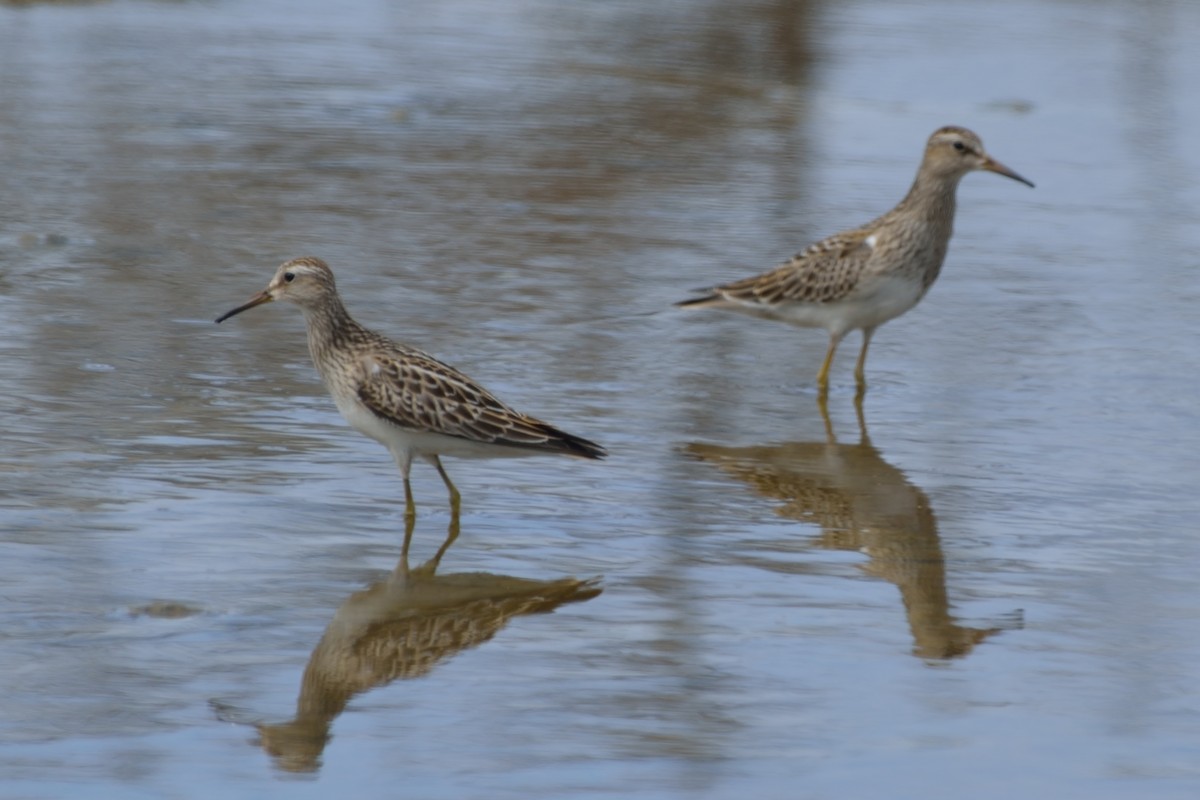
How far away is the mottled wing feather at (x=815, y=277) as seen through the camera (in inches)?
428

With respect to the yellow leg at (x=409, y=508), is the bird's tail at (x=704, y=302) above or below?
below

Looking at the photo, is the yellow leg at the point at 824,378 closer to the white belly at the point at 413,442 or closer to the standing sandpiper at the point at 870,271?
the standing sandpiper at the point at 870,271

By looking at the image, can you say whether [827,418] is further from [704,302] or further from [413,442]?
[413,442]

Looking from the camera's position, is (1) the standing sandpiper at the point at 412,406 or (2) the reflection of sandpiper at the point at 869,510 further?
(1) the standing sandpiper at the point at 412,406

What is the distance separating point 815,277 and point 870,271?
306mm

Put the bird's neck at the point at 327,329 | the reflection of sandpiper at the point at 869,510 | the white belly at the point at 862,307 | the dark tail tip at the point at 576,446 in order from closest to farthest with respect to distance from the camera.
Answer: the reflection of sandpiper at the point at 869,510, the dark tail tip at the point at 576,446, the bird's neck at the point at 327,329, the white belly at the point at 862,307

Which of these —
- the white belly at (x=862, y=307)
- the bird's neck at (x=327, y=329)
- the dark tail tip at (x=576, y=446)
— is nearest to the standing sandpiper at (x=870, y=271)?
the white belly at (x=862, y=307)

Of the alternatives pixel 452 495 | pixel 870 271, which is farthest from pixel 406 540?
pixel 870 271

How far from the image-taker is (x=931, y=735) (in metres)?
6.09

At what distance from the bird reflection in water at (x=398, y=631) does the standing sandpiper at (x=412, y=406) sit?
0.47 metres

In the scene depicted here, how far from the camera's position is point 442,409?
819 centimetres

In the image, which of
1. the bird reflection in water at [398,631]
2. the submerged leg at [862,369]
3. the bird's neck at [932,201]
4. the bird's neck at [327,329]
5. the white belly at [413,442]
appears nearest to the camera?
the bird reflection in water at [398,631]

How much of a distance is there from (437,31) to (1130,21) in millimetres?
8477

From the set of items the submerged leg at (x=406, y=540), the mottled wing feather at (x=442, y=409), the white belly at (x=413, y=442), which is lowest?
the submerged leg at (x=406, y=540)
